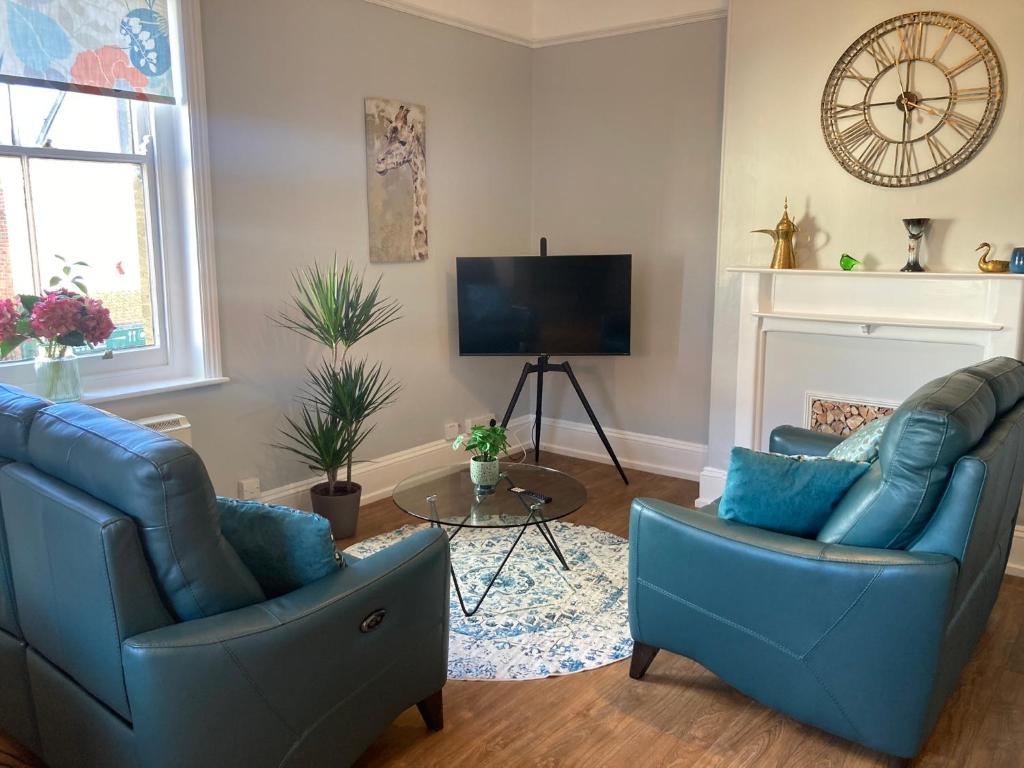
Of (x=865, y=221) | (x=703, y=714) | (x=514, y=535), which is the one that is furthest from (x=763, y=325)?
(x=703, y=714)

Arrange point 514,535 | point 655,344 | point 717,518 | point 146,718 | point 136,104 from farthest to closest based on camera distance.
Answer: point 655,344
point 514,535
point 136,104
point 717,518
point 146,718

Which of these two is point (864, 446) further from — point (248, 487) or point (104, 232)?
point (104, 232)

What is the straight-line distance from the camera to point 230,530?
2109 mm

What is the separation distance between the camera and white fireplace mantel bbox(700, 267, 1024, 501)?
3.60 m

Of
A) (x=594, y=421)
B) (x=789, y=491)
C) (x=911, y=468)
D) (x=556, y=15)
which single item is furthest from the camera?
(x=556, y=15)

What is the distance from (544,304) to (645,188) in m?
0.94

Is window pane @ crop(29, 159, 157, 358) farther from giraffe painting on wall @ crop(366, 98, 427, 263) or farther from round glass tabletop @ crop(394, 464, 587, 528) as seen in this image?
round glass tabletop @ crop(394, 464, 587, 528)

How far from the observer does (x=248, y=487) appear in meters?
4.02

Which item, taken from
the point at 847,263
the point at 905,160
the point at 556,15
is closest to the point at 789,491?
the point at 847,263

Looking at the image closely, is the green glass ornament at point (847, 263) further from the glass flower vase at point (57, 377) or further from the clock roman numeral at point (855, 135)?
the glass flower vase at point (57, 377)

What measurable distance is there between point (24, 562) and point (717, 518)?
6.24ft

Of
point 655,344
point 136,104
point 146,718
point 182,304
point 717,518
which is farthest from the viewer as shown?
point 655,344

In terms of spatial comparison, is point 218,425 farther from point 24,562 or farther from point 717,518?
point 717,518

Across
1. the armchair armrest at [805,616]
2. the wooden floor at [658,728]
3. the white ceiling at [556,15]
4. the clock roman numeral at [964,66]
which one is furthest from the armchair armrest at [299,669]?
the white ceiling at [556,15]
